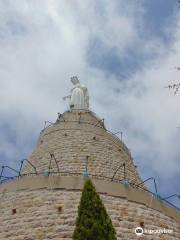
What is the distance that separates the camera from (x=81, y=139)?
1933 cm

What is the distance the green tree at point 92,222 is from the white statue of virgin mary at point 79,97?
569 inches

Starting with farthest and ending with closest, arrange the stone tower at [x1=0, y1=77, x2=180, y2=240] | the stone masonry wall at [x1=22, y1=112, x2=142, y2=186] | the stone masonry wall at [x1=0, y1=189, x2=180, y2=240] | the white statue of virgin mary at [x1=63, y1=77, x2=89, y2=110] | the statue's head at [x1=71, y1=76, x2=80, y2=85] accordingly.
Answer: the statue's head at [x1=71, y1=76, x2=80, y2=85], the white statue of virgin mary at [x1=63, y1=77, x2=89, y2=110], the stone masonry wall at [x1=22, y1=112, x2=142, y2=186], the stone tower at [x1=0, y1=77, x2=180, y2=240], the stone masonry wall at [x1=0, y1=189, x2=180, y2=240]

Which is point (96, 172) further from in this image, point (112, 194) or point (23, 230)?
point (23, 230)

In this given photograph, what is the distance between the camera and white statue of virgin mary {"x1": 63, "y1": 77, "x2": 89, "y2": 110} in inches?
958

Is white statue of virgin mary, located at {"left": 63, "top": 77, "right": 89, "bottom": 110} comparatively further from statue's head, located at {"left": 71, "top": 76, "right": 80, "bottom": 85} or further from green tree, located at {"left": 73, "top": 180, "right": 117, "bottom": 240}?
green tree, located at {"left": 73, "top": 180, "right": 117, "bottom": 240}

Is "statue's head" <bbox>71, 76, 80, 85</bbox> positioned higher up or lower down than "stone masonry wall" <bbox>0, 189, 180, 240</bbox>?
higher up

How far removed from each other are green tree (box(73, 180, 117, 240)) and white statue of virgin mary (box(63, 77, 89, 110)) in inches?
569

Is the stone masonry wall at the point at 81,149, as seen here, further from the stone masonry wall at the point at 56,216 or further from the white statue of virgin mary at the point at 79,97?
the stone masonry wall at the point at 56,216

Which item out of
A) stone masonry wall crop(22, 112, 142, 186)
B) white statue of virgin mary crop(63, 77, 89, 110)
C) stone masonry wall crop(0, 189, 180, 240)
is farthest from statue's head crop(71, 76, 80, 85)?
stone masonry wall crop(0, 189, 180, 240)

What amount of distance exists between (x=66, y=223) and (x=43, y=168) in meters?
6.49

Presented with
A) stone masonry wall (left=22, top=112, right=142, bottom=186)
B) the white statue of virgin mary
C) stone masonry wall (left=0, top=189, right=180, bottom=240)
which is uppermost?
the white statue of virgin mary

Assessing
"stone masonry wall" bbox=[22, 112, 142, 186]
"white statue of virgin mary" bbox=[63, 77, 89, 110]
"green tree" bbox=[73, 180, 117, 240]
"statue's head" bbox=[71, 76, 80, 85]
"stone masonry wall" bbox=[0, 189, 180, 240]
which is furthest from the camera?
"statue's head" bbox=[71, 76, 80, 85]

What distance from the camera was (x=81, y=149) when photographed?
18.4 meters

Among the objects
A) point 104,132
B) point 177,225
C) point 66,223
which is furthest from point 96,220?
point 104,132
